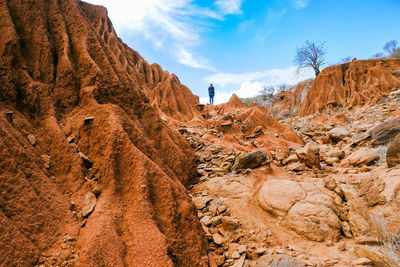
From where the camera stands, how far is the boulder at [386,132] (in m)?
6.64

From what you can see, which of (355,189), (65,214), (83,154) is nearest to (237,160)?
(355,189)

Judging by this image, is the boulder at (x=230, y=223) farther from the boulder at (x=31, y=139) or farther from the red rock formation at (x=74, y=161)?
the boulder at (x=31, y=139)

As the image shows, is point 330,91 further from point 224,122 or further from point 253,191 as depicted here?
point 253,191

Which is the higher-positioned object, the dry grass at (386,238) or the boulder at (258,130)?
the boulder at (258,130)

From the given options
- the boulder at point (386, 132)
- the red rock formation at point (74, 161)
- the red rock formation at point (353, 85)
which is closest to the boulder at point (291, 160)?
the boulder at point (386, 132)

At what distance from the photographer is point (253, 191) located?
5027 millimetres

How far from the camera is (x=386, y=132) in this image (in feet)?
22.4

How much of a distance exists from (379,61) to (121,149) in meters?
25.7

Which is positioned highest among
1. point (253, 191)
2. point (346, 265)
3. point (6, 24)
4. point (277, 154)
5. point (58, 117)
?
point (6, 24)

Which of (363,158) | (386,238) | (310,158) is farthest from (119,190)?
(363,158)

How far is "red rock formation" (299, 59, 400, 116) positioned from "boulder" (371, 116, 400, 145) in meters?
11.8

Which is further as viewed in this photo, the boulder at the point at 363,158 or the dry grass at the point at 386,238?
the boulder at the point at 363,158

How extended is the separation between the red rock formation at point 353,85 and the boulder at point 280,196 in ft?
56.2

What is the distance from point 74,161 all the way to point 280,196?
13.4 ft
